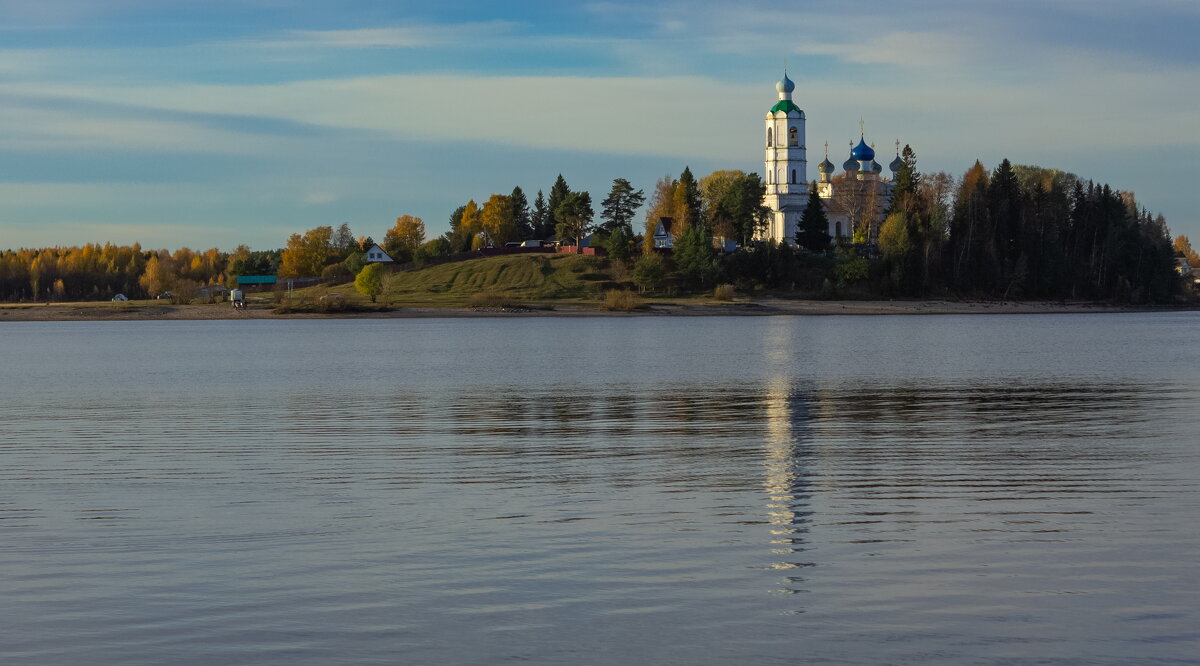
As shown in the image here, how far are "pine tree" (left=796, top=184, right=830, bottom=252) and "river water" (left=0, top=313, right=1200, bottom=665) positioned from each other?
109 metres

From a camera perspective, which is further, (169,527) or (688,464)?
(688,464)

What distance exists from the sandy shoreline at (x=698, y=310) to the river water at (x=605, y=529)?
3684 inches

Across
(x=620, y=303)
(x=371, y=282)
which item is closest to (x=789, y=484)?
(x=620, y=303)

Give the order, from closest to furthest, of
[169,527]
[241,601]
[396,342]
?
[241,601]
[169,527]
[396,342]

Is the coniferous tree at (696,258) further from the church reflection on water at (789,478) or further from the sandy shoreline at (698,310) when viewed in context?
the church reflection on water at (789,478)

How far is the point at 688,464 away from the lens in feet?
67.9

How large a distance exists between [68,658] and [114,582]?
2.34 meters

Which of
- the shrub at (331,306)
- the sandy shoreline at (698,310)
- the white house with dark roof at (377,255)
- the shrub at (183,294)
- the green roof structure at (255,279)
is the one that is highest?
the white house with dark roof at (377,255)

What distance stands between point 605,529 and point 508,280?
130387 mm

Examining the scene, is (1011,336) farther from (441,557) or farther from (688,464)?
(441,557)

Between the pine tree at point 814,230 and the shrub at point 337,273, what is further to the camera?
the shrub at point 337,273

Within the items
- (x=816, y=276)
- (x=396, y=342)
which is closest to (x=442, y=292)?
(x=816, y=276)

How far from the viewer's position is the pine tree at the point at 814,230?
143500 millimetres

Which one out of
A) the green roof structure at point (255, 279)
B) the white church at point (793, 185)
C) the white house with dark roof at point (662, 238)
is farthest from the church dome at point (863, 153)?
the green roof structure at point (255, 279)
